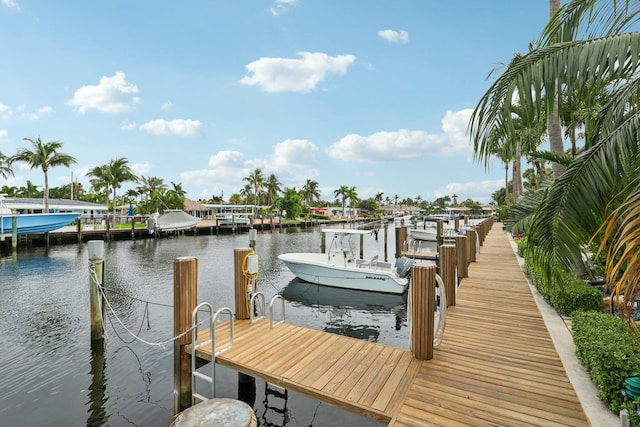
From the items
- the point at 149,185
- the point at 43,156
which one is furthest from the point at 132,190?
the point at 43,156

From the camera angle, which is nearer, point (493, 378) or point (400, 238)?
point (493, 378)

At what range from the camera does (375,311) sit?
1228 centimetres

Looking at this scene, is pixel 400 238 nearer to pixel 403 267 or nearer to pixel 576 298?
pixel 403 267

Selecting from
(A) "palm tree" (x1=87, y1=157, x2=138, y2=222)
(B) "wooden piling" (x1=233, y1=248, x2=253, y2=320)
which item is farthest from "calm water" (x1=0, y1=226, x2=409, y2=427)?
(A) "palm tree" (x1=87, y1=157, x2=138, y2=222)

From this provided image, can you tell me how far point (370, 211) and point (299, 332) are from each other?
11386 cm

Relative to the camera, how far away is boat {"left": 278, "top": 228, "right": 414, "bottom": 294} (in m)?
13.2

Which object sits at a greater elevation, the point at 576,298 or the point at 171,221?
the point at 171,221

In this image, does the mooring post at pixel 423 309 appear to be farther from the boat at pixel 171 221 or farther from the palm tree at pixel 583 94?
the boat at pixel 171 221

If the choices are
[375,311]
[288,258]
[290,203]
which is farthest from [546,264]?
[290,203]

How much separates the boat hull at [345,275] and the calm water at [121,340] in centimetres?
40

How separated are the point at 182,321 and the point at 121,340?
17.5ft

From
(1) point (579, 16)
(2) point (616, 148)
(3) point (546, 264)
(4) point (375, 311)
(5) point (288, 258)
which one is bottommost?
(4) point (375, 311)

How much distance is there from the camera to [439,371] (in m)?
4.44

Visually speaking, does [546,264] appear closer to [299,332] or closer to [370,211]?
[299,332]
